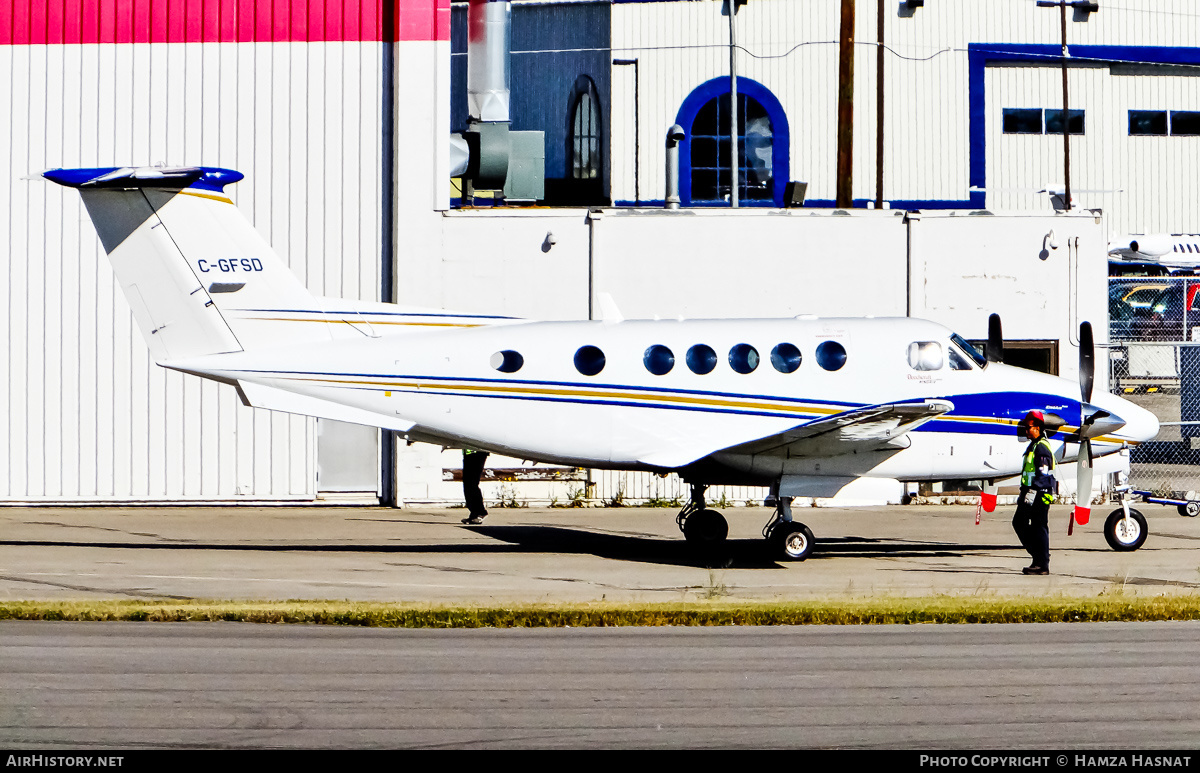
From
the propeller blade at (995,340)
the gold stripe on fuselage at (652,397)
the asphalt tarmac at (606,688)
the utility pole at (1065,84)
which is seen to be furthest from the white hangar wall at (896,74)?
the asphalt tarmac at (606,688)

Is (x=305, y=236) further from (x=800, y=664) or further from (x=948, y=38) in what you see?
(x=948, y=38)

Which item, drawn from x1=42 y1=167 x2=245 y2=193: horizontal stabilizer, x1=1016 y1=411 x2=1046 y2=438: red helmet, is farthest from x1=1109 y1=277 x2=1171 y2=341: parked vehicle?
x1=42 y1=167 x2=245 y2=193: horizontal stabilizer

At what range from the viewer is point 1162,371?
37156mm

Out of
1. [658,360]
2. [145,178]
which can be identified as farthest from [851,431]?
[145,178]

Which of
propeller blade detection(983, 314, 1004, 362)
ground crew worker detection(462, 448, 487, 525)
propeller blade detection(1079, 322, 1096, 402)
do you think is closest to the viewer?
propeller blade detection(1079, 322, 1096, 402)

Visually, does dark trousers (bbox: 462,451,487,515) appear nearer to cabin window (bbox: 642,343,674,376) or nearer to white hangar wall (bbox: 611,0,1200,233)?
cabin window (bbox: 642,343,674,376)

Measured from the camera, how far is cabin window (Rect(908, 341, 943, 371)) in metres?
16.9

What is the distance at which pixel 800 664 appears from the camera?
1015cm

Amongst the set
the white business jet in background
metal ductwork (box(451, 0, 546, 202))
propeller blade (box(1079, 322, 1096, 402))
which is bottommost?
propeller blade (box(1079, 322, 1096, 402))

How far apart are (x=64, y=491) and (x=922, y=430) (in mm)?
13945

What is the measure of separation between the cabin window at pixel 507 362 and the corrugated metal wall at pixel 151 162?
732 cm

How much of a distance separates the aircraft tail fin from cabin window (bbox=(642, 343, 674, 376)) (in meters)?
3.83

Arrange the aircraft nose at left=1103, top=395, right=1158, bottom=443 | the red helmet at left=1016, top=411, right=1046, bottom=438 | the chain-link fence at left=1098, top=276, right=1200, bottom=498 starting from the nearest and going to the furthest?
1. the red helmet at left=1016, top=411, right=1046, bottom=438
2. the aircraft nose at left=1103, top=395, right=1158, bottom=443
3. the chain-link fence at left=1098, top=276, right=1200, bottom=498

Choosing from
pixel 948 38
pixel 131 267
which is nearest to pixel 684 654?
pixel 131 267
